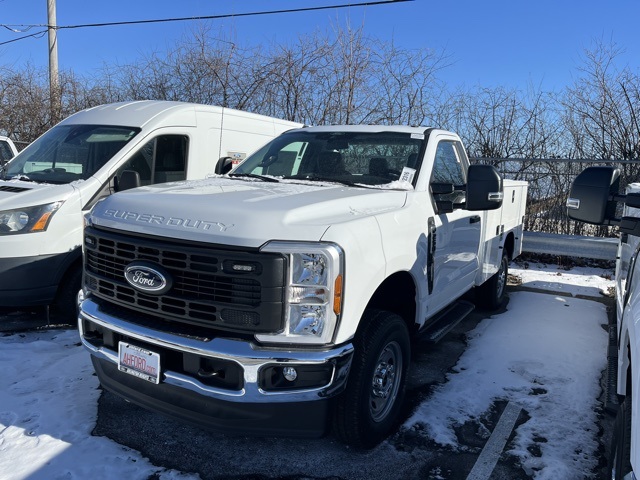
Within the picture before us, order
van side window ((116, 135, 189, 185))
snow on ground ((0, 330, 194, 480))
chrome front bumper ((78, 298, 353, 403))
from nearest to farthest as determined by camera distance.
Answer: chrome front bumper ((78, 298, 353, 403)) < snow on ground ((0, 330, 194, 480)) < van side window ((116, 135, 189, 185))

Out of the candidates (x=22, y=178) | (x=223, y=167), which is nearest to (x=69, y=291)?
(x=22, y=178)

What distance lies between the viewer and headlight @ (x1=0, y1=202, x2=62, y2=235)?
474 centimetres

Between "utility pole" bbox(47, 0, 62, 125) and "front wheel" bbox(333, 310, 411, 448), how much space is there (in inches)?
583

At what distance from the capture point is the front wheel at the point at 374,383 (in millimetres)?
2973

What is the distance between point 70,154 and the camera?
19.0 ft

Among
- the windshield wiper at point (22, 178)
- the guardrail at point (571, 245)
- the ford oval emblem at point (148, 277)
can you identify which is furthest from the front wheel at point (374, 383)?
the guardrail at point (571, 245)

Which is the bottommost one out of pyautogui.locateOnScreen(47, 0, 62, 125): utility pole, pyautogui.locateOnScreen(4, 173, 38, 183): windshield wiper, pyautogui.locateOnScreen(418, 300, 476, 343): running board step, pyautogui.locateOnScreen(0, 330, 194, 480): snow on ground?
pyautogui.locateOnScreen(0, 330, 194, 480): snow on ground

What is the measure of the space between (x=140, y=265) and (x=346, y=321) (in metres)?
1.14

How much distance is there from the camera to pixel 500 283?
6.56 metres

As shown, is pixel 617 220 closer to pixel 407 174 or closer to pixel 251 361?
pixel 407 174

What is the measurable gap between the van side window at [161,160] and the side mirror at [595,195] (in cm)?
448

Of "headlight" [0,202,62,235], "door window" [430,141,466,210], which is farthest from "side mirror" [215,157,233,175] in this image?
"door window" [430,141,466,210]

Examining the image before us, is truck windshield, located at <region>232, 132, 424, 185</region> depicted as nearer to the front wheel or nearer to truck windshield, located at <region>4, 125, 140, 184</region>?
the front wheel

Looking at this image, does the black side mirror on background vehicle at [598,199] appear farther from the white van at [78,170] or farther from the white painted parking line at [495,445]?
the white van at [78,170]
